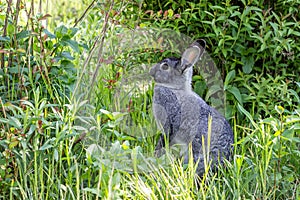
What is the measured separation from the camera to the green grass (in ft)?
8.64

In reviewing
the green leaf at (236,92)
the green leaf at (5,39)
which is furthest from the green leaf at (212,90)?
the green leaf at (5,39)

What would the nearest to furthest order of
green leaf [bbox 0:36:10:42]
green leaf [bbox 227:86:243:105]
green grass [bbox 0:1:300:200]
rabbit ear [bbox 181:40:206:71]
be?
1. green grass [bbox 0:1:300:200]
2. rabbit ear [bbox 181:40:206:71]
3. green leaf [bbox 0:36:10:42]
4. green leaf [bbox 227:86:243:105]

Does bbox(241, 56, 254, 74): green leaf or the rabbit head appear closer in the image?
the rabbit head

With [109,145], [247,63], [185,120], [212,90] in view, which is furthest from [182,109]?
[247,63]

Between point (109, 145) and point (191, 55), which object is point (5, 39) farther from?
point (191, 55)

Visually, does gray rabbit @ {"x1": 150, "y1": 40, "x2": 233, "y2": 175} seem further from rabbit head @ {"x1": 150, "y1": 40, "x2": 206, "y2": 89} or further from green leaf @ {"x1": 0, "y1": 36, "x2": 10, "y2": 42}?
green leaf @ {"x1": 0, "y1": 36, "x2": 10, "y2": 42}

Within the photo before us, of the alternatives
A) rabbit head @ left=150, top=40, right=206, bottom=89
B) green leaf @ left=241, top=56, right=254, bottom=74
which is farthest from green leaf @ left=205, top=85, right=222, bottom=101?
rabbit head @ left=150, top=40, right=206, bottom=89

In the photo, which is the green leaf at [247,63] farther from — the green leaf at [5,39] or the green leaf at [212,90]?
the green leaf at [5,39]

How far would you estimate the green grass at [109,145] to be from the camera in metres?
2.63

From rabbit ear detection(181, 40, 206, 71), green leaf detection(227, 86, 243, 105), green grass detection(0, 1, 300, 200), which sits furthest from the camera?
green leaf detection(227, 86, 243, 105)

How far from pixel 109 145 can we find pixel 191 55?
0.68 meters

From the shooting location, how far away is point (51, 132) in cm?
300

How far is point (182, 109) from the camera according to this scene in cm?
291

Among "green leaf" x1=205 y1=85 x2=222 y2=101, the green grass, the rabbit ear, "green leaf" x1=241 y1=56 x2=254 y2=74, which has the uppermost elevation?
the rabbit ear
